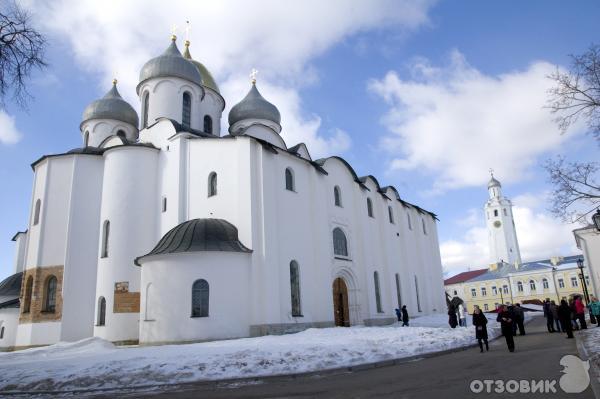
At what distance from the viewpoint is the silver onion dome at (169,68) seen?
86.8 feet

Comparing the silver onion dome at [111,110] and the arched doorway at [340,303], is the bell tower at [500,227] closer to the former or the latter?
the arched doorway at [340,303]

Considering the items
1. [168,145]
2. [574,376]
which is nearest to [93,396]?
[574,376]

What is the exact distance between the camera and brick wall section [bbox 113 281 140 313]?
66.1 ft

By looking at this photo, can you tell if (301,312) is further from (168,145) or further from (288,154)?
(168,145)

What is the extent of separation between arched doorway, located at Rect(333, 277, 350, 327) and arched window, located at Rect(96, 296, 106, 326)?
1102cm

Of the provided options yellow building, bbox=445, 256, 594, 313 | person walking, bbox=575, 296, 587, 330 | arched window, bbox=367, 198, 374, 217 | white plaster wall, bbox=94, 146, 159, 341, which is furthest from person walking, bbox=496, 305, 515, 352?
yellow building, bbox=445, 256, 594, 313

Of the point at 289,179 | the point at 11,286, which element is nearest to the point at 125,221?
the point at 289,179

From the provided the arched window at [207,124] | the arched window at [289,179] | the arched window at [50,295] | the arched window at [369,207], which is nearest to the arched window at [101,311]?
the arched window at [50,295]

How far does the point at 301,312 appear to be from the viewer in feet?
66.0

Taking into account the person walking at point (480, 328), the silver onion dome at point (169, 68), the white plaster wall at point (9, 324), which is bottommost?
the person walking at point (480, 328)

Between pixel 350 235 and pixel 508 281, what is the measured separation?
157ft

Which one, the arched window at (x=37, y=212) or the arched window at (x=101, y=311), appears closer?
the arched window at (x=101, y=311)

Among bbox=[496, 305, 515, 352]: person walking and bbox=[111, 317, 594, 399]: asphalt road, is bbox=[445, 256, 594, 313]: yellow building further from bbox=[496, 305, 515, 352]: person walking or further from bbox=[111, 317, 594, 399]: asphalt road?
bbox=[111, 317, 594, 399]: asphalt road

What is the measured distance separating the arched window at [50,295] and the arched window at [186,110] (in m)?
10.8
